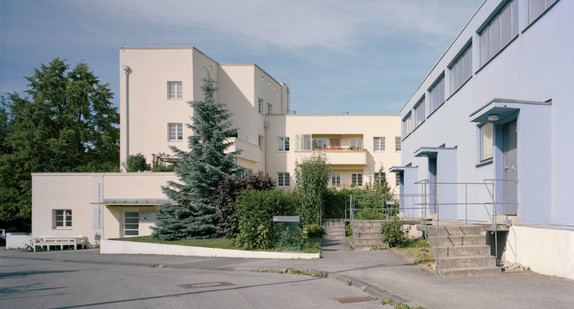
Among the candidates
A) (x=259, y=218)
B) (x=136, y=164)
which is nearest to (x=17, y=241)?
(x=136, y=164)

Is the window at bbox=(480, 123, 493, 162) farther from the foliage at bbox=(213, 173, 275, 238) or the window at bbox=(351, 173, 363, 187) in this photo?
the window at bbox=(351, 173, 363, 187)

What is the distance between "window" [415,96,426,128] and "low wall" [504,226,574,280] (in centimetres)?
1523

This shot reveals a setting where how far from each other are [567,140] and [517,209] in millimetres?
2270

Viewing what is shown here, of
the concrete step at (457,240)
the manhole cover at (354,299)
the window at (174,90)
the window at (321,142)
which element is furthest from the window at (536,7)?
the window at (321,142)

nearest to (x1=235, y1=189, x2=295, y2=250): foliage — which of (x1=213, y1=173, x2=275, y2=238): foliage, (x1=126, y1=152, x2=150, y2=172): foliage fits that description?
(x1=213, y1=173, x2=275, y2=238): foliage

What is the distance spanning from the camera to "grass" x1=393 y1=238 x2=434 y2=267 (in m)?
14.2

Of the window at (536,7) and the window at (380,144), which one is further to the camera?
the window at (380,144)

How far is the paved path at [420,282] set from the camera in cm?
853

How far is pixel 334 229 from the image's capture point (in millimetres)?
27672

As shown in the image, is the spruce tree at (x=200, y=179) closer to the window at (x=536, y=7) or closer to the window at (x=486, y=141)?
the window at (x=486, y=141)

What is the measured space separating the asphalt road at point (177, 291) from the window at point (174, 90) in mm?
22233

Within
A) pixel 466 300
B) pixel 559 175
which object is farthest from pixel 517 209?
pixel 466 300

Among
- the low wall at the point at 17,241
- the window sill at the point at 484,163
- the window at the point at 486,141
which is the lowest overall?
the low wall at the point at 17,241

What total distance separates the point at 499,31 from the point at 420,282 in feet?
28.4
